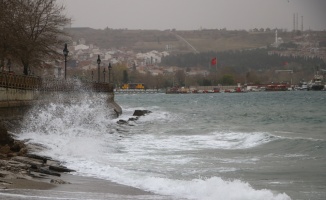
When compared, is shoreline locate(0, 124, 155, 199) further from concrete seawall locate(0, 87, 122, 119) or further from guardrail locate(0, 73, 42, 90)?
guardrail locate(0, 73, 42, 90)

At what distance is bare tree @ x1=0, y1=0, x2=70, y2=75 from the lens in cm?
4318

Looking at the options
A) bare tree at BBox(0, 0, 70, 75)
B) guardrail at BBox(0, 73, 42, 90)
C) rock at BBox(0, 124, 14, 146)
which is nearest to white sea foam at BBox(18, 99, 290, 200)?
rock at BBox(0, 124, 14, 146)

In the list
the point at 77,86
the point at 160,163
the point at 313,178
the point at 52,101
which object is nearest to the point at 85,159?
the point at 160,163

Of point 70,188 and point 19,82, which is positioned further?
point 19,82

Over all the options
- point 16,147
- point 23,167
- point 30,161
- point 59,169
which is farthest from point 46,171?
point 16,147

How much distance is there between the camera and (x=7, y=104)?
30.0m

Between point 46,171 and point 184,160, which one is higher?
point 46,171

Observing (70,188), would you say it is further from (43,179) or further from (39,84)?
(39,84)

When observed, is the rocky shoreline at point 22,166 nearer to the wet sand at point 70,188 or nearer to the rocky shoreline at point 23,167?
the rocky shoreline at point 23,167

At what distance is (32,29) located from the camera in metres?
47.7

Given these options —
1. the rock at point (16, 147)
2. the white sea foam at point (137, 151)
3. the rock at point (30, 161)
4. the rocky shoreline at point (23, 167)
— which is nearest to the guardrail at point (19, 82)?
the white sea foam at point (137, 151)

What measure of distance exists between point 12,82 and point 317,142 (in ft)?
47.8

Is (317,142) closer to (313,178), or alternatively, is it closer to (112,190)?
(313,178)

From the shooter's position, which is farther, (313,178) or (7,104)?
(7,104)
